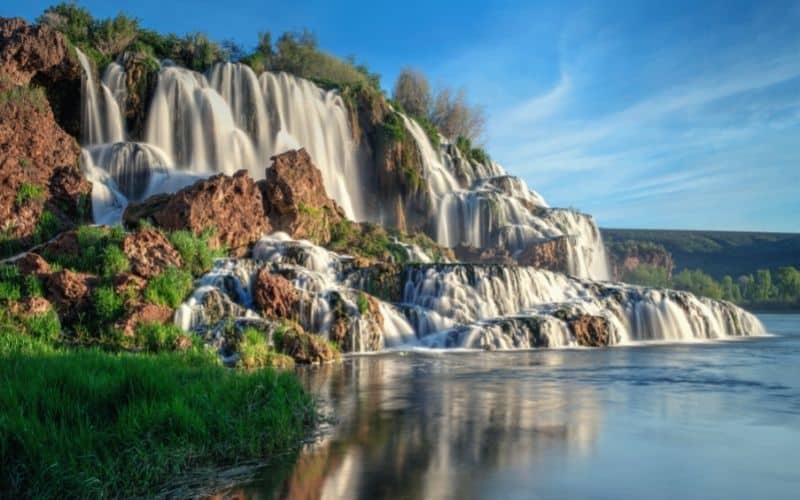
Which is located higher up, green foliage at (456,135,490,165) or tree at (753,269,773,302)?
green foliage at (456,135,490,165)

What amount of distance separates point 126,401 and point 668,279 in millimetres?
96441

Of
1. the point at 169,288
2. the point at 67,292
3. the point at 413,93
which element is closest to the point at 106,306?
the point at 67,292

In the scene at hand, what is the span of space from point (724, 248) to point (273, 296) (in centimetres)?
12366

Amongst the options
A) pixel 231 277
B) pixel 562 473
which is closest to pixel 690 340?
pixel 231 277

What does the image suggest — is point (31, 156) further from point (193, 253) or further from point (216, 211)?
point (193, 253)

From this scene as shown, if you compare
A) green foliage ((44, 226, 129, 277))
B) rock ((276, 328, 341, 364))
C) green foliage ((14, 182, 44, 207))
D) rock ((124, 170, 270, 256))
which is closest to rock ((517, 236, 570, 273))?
rock ((124, 170, 270, 256))

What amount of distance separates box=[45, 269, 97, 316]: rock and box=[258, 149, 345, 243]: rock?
43.6ft

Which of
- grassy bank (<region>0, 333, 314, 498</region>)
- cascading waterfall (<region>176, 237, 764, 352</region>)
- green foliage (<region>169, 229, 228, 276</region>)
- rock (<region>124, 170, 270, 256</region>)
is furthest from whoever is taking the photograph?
rock (<region>124, 170, 270, 256</region>)

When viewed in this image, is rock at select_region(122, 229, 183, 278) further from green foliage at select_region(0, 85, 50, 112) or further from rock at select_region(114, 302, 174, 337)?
green foliage at select_region(0, 85, 50, 112)

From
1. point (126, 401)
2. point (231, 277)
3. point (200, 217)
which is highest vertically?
point (200, 217)

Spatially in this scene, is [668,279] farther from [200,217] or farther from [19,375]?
[19,375]

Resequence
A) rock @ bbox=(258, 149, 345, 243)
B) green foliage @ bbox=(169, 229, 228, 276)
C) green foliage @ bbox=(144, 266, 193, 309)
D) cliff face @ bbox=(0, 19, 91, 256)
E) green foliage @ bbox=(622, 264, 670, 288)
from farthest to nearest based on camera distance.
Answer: green foliage @ bbox=(622, 264, 670, 288) < rock @ bbox=(258, 149, 345, 243) < cliff face @ bbox=(0, 19, 91, 256) < green foliage @ bbox=(169, 229, 228, 276) < green foliage @ bbox=(144, 266, 193, 309)

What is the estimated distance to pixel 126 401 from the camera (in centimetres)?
709

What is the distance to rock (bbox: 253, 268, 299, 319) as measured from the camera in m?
18.5
